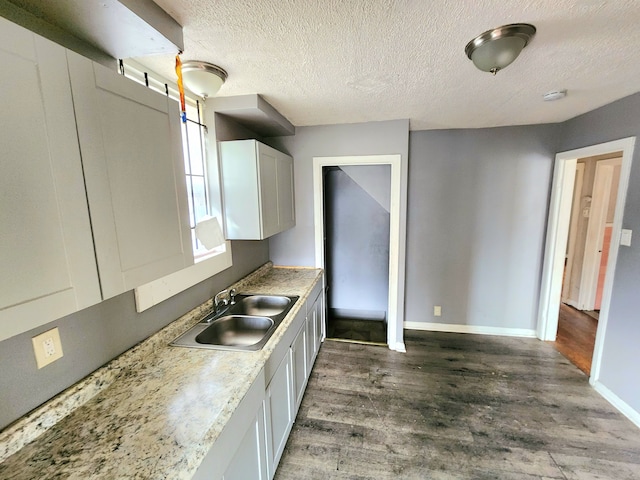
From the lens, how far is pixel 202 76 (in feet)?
4.78

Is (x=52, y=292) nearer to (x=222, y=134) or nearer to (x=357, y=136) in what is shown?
(x=222, y=134)

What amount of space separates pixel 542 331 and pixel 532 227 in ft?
3.85

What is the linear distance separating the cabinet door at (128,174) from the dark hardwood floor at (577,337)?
11.7 ft

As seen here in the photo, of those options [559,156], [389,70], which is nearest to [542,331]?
[559,156]

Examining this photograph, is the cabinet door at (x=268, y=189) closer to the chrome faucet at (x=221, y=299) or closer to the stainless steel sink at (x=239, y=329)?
the chrome faucet at (x=221, y=299)

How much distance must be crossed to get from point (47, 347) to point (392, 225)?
2501mm

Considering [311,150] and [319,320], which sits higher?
[311,150]

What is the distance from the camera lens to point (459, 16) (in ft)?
3.48

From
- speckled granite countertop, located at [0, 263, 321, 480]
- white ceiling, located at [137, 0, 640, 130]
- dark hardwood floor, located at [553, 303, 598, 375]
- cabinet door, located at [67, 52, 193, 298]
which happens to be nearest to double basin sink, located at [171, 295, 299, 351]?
speckled granite countertop, located at [0, 263, 321, 480]

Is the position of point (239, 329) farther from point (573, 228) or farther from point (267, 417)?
point (573, 228)

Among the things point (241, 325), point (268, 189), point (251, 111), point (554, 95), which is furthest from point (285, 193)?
point (554, 95)

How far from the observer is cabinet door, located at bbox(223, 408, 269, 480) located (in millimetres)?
1039

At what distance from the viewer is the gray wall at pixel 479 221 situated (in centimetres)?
282

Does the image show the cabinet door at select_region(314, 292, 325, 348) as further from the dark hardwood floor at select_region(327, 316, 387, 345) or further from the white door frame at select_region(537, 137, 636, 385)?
the white door frame at select_region(537, 137, 636, 385)
